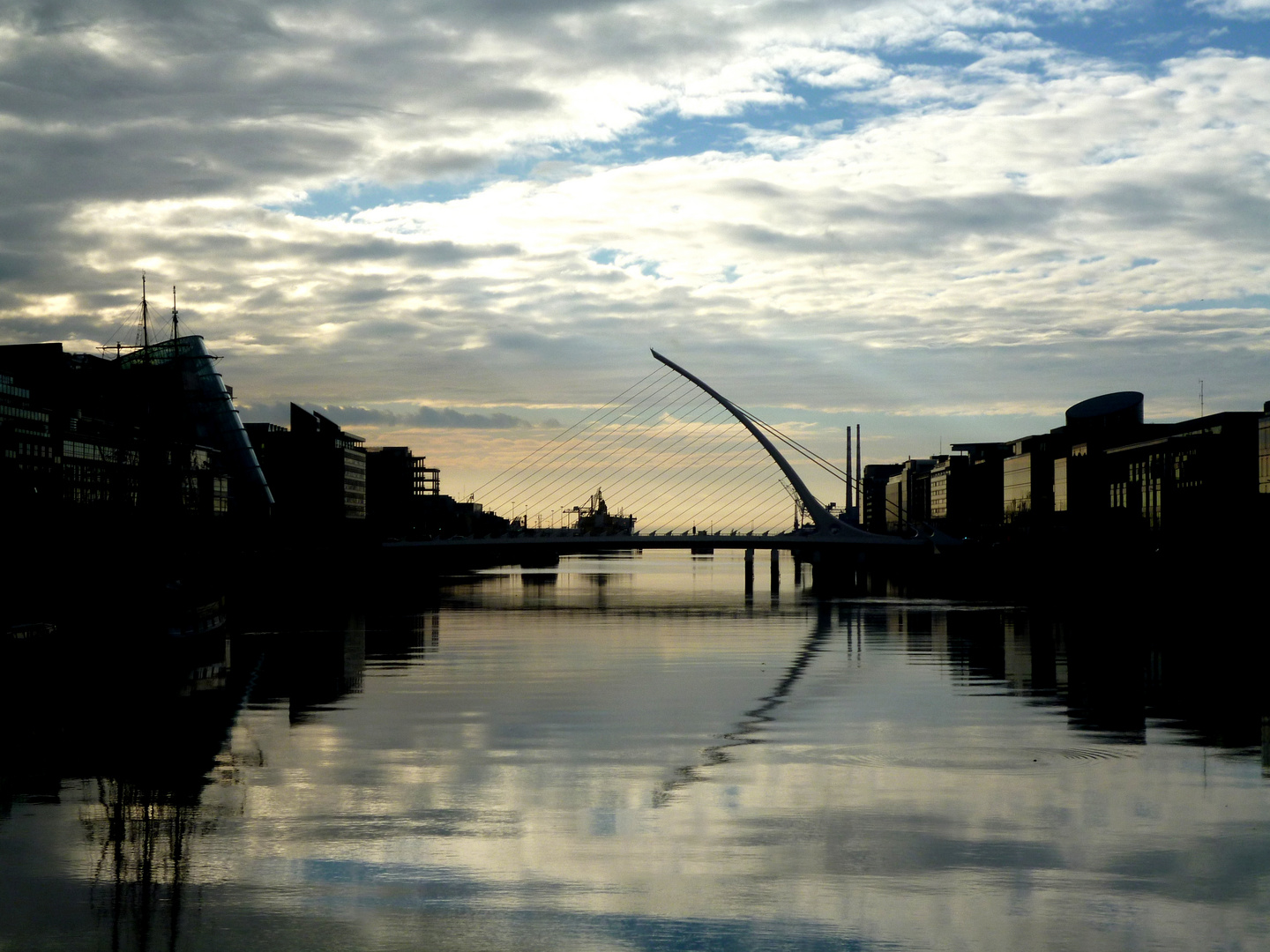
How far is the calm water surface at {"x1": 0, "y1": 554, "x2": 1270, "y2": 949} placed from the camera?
51.8 ft

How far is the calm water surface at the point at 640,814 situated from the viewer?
15.8 m

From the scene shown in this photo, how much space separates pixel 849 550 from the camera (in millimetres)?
128375

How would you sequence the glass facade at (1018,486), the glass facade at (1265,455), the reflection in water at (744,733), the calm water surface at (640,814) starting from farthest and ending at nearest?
the glass facade at (1018,486)
the glass facade at (1265,455)
the reflection in water at (744,733)
the calm water surface at (640,814)

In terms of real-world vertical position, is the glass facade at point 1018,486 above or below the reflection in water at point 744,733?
above

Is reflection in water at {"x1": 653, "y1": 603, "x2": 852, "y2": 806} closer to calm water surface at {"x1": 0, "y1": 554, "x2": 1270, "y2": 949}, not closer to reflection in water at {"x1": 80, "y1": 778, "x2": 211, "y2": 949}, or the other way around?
calm water surface at {"x1": 0, "y1": 554, "x2": 1270, "y2": 949}

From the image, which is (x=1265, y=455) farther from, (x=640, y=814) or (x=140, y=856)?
(x=140, y=856)

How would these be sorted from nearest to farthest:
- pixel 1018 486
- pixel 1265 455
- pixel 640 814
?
pixel 640 814
pixel 1265 455
pixel 1018 486

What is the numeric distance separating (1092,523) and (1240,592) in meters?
75.7

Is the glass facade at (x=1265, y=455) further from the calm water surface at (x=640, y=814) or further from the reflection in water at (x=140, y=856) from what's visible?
the reflection in water at (x=140, y=856)

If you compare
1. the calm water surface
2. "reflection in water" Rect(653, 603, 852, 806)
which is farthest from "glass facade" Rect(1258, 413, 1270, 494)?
the calm water surface

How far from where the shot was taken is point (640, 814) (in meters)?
21.6

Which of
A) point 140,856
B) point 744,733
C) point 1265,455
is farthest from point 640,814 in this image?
point 1265,455

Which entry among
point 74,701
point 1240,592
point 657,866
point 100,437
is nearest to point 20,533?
point 74,701

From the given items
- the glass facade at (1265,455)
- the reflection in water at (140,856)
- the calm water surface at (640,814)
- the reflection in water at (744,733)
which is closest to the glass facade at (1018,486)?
the glass facade at (1265,455)
